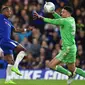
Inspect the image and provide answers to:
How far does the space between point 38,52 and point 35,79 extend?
80.7 inches

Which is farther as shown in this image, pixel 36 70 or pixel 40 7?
pixel 40 7

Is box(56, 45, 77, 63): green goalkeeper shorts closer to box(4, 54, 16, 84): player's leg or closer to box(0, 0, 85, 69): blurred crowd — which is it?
box(4, 54, 16, 84): player's leg

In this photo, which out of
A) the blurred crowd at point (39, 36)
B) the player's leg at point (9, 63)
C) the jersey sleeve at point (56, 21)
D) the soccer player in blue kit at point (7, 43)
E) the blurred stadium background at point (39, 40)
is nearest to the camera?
the jersey sleeve at point (56, 21)

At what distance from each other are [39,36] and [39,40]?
21 cm

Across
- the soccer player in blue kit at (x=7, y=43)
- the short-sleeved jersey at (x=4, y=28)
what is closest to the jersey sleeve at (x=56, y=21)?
the soccer player in blue kit at (x=7, y=43)

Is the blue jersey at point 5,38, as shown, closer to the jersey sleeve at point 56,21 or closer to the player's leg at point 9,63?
the player's leg at point 9,63

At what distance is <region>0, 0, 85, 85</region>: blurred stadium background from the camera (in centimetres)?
1781

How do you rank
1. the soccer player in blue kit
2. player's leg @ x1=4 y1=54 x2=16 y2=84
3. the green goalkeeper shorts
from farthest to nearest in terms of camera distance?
player's leg @ x1=4 y1=54 x2=16 y2=84 → the soccer player in blue kit → the green goalkeeper shorts

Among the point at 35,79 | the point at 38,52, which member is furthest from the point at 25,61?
the point at 35,79

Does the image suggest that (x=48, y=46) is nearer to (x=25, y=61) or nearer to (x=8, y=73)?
(x=25, y=61)

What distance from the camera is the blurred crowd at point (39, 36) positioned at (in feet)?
62.5

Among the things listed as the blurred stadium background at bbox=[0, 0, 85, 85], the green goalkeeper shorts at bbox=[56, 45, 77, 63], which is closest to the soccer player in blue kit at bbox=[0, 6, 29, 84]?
the green goalkeeper shorts at bbox=[56, 45, 77, 63]

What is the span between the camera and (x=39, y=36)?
1972 cm

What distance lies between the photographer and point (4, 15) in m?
14.5
